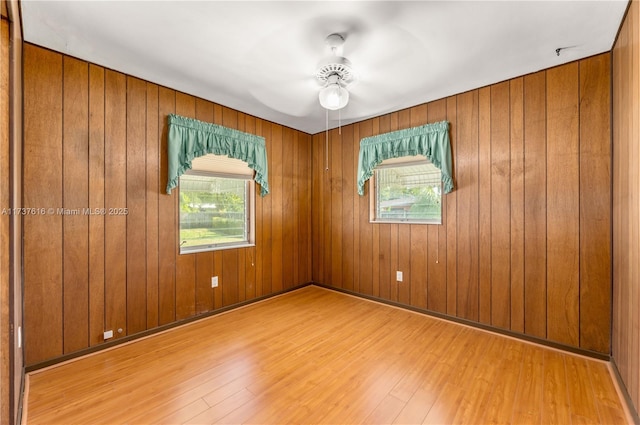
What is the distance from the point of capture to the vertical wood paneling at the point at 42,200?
214cm

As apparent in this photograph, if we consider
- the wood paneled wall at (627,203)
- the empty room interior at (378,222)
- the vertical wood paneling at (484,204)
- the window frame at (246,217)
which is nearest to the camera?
the wood paneled wall at (627,203)

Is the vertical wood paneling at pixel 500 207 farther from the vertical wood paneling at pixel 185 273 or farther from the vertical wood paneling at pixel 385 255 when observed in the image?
the vertical wood paneling at pixel 185 273

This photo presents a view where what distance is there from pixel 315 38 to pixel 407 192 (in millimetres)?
2095

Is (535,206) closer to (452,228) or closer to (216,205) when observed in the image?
(452,228)

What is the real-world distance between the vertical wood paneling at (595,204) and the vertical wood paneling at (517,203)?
0.42m

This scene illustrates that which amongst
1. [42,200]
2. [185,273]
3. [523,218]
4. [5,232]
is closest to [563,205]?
[523,218]

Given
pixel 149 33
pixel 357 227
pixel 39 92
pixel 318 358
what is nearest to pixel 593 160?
pixel 357 227

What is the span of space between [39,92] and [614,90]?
4.46m

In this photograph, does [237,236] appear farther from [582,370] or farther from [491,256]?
[582,370]

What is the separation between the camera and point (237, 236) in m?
3.66

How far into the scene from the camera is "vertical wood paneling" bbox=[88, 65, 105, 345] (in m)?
2.43

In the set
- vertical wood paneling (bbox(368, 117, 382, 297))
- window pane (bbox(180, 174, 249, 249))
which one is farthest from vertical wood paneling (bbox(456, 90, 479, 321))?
window pane (bbox(180, 174, 249, 249))

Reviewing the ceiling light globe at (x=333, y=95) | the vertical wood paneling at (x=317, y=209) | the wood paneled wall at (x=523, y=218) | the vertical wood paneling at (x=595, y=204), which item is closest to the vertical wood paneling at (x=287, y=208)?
the vertical wood paneling at (x=317, y=209)

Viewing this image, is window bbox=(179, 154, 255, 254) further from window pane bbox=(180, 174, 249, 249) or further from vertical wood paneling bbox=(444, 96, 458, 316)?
vertical wood paneling bbox=(444, 96, 458, 316)
